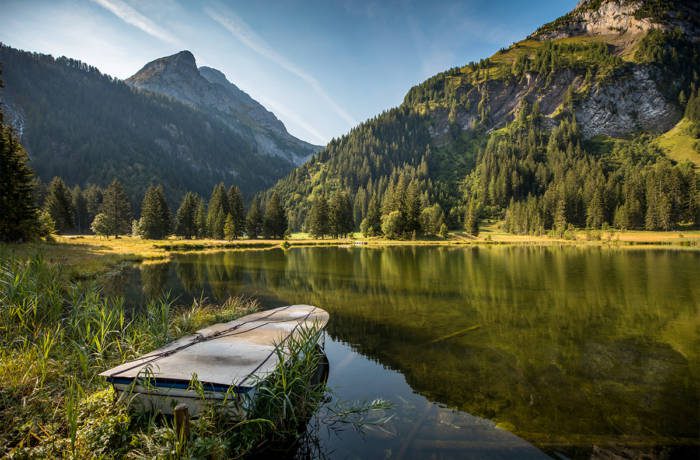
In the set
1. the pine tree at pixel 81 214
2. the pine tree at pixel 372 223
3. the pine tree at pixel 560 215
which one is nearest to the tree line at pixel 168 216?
the pine tree at pixel 81 214

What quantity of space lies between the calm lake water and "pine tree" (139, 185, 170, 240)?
266ft

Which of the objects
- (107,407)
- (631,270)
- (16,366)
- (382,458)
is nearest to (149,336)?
(16,366)

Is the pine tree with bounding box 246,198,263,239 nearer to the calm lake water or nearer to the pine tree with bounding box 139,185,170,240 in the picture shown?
the pine tree with bounding box 139,185,170,240

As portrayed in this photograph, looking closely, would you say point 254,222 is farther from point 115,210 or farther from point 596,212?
point 596,212

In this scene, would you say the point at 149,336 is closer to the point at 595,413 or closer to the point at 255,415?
the point at 255,415

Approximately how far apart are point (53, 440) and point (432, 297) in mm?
23430

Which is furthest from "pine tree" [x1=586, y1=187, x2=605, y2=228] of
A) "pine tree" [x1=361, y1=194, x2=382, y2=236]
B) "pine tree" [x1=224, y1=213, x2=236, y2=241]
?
"pine tree" [x1=224, y1=213, x2=236, y2=241]

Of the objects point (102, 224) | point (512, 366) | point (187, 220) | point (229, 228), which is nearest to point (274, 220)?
point (229, 228)

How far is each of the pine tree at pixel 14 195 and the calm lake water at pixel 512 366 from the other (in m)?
24.0

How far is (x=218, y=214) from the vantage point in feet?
346

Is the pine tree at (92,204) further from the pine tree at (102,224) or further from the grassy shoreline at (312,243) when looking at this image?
the pine tree at (102,224)

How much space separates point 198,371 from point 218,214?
10522 cm

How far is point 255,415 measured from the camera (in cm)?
756

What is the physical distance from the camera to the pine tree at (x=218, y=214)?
104938mm
